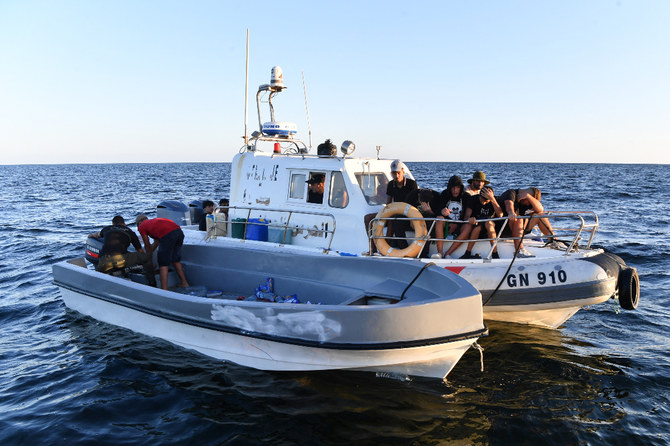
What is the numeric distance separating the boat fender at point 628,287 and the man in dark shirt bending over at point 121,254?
6495 millimetres

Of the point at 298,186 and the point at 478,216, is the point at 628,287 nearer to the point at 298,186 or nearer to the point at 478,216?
the point at 478,216

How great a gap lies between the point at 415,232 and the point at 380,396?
241 cm

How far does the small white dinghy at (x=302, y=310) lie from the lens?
15.1 ft

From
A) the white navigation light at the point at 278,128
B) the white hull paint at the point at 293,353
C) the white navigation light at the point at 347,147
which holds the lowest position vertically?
the white hull paint at the point at 293,353

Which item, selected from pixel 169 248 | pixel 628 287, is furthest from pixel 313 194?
pixel 628 287

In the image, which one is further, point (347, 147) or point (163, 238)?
point (347, 147)

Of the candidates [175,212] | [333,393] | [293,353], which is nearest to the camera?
[293,353]

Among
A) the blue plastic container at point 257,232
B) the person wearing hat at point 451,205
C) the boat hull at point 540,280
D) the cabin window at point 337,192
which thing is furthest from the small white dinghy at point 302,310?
the cabin window at point 337,192

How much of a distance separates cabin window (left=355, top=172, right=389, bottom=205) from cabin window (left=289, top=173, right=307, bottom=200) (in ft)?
2.91

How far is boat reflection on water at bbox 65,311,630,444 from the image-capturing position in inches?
179

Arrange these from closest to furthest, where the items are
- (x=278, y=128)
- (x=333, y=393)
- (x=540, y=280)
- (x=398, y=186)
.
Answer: (x=333, y=393)
(x=540, y=280)
(x=398, y=186)
(x=278, y=128)

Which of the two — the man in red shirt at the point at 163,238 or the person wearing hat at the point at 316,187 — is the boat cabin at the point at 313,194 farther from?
the man in red shirt at the point at 163,238

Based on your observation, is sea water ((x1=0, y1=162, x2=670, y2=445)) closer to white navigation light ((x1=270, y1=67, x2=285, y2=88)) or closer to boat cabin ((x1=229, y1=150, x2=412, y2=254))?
boat cabin ((x1=229, y1=150, x2=412, y2=254))

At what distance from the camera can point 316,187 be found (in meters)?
7.62
